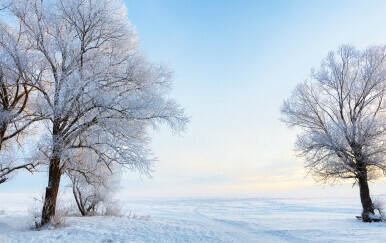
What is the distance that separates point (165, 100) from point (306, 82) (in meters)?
12.1

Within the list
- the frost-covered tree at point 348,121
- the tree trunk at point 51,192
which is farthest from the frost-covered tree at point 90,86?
the frost-covered tree at point 348,121

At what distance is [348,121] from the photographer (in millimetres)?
16719

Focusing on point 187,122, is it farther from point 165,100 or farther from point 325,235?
point 325,235

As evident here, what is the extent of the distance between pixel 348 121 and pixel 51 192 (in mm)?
17396

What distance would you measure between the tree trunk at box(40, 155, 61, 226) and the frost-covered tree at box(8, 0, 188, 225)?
33 mm

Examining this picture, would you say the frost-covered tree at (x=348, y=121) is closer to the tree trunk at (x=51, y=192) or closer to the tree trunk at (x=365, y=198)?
the tree trunk at (x=365, y=198)

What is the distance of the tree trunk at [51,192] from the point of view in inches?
371

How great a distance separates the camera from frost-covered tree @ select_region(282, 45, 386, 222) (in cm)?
1479

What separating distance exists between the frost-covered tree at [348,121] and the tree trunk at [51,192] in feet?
44.9

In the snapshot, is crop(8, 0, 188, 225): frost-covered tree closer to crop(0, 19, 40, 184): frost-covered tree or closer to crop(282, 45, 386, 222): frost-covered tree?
crop(0, 19, 40, 184): frost-covered tree

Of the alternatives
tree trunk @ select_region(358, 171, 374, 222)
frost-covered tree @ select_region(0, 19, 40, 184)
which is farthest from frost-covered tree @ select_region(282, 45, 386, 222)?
frost-covered tree @ select_region(0, 19, 40, 184)

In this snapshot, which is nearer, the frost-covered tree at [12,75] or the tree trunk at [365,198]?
the frost-covered tree at [12,75]

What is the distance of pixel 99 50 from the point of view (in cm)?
1134

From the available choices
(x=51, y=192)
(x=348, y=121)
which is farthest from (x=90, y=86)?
(x=348, y=121)
